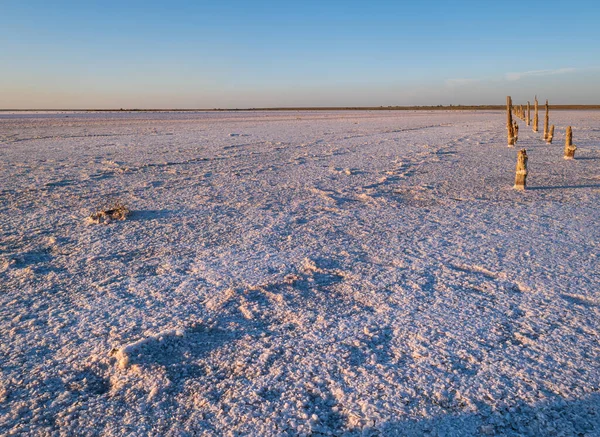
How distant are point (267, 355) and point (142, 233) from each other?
2.36 meters

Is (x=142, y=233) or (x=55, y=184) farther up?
(x=55, y=184)

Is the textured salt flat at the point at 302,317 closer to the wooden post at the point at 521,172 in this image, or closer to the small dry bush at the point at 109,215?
the small dry bush at the point at 109,215

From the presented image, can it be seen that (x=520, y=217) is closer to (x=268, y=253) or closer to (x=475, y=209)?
(x=475, y=209)

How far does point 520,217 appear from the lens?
4258 mm

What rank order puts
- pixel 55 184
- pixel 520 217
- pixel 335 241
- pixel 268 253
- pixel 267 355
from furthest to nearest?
pixel 55 184 < pixel 520 217 < pixel 335 241 < pixel 268 253 < pixel 267 355

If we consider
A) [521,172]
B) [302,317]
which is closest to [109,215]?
[302,317]

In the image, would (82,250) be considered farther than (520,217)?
No

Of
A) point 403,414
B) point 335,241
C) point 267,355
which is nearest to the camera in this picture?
point 403,414

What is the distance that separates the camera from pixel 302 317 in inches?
90.0

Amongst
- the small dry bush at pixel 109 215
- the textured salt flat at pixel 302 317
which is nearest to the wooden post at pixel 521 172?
the textured salt flat at pixel 302 317

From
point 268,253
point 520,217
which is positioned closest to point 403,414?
point 268,253

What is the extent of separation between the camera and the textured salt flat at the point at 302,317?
1.58 meters

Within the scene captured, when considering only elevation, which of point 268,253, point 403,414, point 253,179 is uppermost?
point 253,179

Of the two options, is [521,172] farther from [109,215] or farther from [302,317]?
[109,215]
